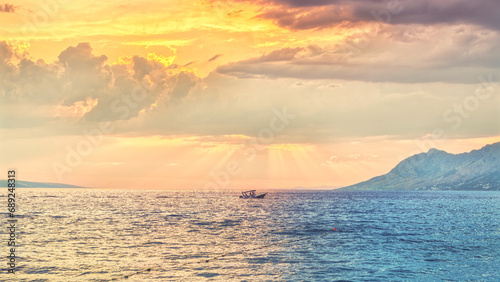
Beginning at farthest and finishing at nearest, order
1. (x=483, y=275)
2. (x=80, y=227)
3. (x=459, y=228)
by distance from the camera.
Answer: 1. (x=459, y=228)
2. (x=80, y=227)
3. (x=483, y=275)

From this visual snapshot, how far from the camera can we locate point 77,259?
74812 millimetres

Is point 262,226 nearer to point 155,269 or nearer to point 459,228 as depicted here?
point 459,228

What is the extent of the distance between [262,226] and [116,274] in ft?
214

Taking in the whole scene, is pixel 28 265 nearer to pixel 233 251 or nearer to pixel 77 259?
pixel 77 259

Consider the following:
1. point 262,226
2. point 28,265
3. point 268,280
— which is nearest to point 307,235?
point 262,226

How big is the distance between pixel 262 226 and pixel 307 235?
19803mm

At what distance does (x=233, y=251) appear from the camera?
83.5 metres

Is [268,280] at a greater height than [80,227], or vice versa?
[80,227]

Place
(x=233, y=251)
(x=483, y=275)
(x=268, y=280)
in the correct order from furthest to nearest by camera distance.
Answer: (x=233, y=251)
(x=483, y=275)
(x=268, y=280)

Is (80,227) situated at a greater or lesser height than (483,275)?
greater

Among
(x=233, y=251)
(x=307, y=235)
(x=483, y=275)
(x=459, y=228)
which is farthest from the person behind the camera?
(x=459, y=228)

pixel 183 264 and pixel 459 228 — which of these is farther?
pixel 459 228

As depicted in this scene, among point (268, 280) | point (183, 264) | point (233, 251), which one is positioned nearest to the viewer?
point (268, 280)

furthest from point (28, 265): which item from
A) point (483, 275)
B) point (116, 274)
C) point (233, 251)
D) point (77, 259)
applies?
point (483, 275)
